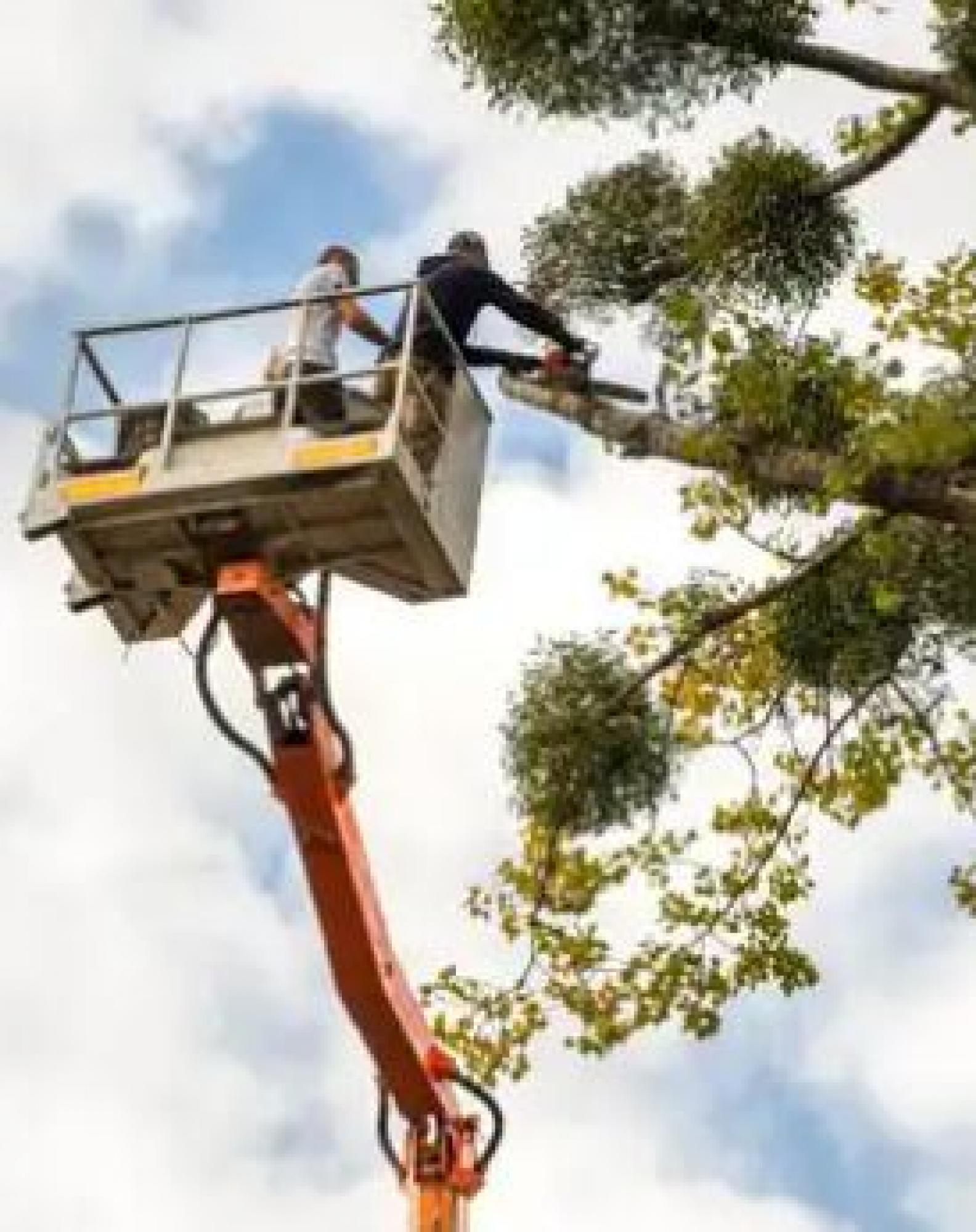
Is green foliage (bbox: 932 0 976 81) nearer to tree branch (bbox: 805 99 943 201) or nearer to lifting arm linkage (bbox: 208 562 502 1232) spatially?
tree branch (bbox: 805 99 943 201)

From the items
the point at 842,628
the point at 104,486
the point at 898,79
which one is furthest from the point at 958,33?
the point at 104,486

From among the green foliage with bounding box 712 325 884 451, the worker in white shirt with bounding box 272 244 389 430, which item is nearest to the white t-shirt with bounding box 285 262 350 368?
the worker in white shirt with bounding box 272 244 389 430

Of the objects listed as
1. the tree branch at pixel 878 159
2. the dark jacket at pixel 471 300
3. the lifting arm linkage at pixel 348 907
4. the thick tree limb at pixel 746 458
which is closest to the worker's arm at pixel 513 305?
the dark jacket at pixel 471 300

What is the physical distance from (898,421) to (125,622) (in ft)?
12.1

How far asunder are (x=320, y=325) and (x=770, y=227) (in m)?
4.47

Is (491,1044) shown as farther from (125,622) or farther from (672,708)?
(125,622)

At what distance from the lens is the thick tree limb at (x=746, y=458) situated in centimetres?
1171

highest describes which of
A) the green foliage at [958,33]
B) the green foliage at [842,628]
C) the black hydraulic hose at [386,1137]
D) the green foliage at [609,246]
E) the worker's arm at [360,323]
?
the green foliage at [609,246]

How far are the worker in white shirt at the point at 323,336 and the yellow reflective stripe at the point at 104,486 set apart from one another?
71 cm

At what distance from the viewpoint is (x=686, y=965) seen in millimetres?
14758

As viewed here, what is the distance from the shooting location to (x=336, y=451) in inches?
421

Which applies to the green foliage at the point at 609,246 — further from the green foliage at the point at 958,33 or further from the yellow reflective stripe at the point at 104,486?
the yellow reflective stripe at the point at 104,486

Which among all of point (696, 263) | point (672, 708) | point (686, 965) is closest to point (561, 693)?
point (672, 708)

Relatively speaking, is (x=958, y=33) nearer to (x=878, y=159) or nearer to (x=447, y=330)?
(x=878, y=159)
